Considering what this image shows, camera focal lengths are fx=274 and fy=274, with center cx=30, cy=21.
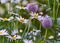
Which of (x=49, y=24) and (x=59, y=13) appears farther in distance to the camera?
(x=59, y=13)

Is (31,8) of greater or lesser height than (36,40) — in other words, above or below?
above

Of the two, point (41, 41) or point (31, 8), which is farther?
point (31, 8)

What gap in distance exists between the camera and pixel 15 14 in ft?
3.84

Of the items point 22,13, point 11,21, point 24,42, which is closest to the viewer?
point 24,42

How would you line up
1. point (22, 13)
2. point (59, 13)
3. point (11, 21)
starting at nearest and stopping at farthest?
point (11, 21) → point (22, 13) → point (59, 13)

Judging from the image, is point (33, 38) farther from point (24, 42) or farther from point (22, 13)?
point (22, 13)

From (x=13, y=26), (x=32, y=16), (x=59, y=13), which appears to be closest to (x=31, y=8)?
(x=32, y=16)

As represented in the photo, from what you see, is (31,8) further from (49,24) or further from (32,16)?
(49,24)

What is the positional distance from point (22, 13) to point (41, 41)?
30 cm

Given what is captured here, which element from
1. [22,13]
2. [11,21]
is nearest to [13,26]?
[11,21]

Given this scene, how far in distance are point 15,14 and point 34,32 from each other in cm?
13

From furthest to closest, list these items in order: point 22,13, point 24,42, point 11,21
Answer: point 22,13 → point 11,21 → point 24,42

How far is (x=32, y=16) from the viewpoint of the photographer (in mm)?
1179

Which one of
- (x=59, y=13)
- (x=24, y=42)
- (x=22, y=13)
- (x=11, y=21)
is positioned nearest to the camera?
(x=24, y=42)
